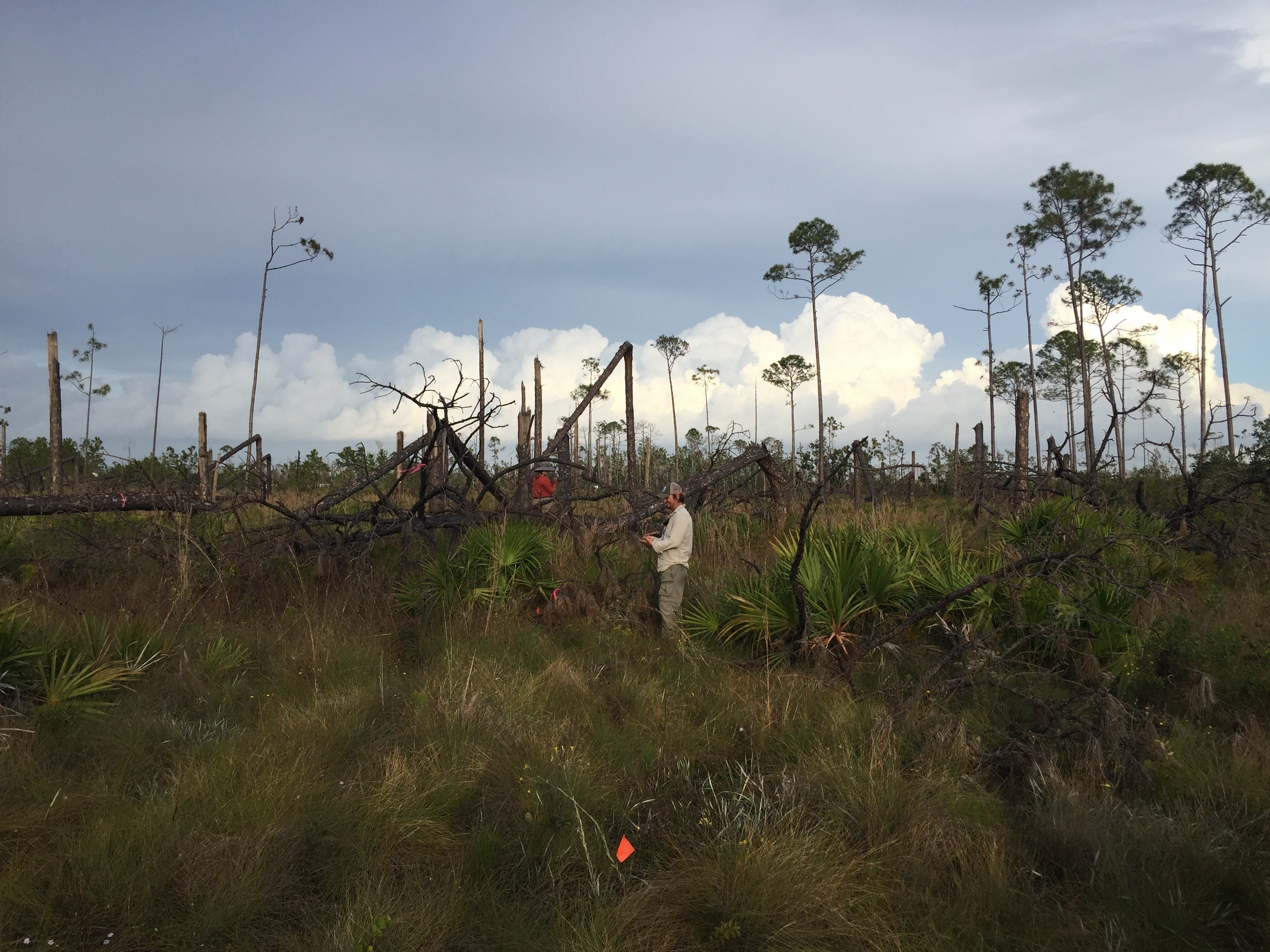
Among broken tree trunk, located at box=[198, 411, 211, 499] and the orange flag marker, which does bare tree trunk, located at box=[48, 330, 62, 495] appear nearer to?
broken tree trunk, located at box=[198, 411, 211, 499]

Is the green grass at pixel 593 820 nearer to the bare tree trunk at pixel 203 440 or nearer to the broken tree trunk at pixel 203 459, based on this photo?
the broken tree trunk at pixel 203 459

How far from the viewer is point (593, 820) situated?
3.81 m

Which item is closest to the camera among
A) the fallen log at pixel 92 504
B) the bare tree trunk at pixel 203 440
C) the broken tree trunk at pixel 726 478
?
the fallen log at pixel 92 504

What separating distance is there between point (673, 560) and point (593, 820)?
13.8 ft

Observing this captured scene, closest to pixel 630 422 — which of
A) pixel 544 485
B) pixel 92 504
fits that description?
pixel 544 485

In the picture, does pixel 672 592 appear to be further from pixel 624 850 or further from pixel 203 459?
pixel 203 459

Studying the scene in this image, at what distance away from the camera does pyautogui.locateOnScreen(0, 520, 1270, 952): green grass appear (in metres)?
3.14

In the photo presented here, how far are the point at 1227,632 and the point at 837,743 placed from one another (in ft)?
11.1

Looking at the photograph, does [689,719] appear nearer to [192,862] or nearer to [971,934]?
[971,934]

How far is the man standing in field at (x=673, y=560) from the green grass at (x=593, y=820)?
1814 mm

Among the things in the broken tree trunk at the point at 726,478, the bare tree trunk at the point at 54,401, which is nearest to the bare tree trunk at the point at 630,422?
the broken tree trunk at the point at 726,478

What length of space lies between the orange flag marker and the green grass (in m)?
0.06

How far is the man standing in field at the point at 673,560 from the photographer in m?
7.82

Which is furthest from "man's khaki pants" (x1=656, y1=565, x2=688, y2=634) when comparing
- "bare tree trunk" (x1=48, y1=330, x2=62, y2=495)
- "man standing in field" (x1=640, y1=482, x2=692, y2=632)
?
"bare tree trunk" (x1=48, y1=330, x2=62, y2=495)
